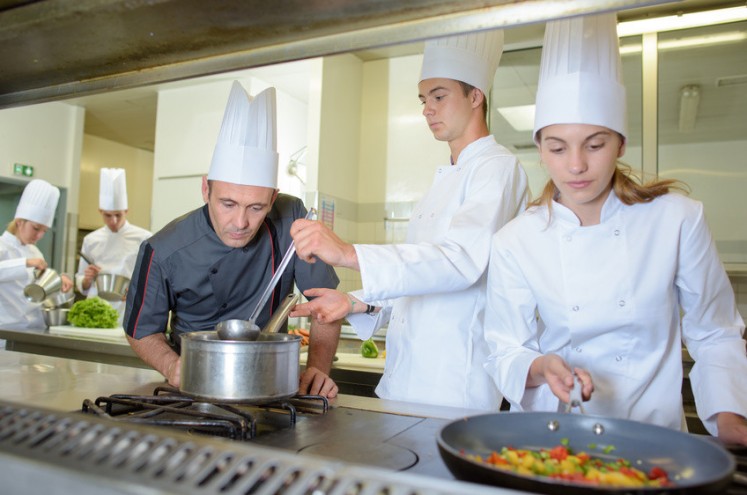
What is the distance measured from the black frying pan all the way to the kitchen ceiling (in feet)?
1.90

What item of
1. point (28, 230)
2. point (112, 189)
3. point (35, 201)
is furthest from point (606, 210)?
point (112, 189)

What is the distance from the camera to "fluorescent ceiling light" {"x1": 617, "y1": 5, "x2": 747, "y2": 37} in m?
3.79

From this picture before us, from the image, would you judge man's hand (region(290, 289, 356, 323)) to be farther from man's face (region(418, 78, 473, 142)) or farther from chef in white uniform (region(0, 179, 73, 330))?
chef in white uniform (region(0, 179, 73, 330))

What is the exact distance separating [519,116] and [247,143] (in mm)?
3205

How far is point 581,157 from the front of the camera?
1280 mm

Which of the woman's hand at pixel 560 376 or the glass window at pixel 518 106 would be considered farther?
the glass window at pixel 518 106

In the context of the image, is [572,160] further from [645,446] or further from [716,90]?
[716,90]

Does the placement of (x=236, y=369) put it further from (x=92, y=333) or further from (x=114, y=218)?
(x=114, y=218)

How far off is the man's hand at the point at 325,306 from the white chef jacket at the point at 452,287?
9 centimetres

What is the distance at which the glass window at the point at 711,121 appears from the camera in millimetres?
3838

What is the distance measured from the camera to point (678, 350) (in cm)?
137

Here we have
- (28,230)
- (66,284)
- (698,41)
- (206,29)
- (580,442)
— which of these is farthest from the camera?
(28,230)

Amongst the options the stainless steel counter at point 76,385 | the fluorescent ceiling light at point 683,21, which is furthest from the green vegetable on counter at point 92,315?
the fluorescent ceiling light at point 683,21

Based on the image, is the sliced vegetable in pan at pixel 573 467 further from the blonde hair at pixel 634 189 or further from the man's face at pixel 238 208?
the man's face at pixel 238 208
